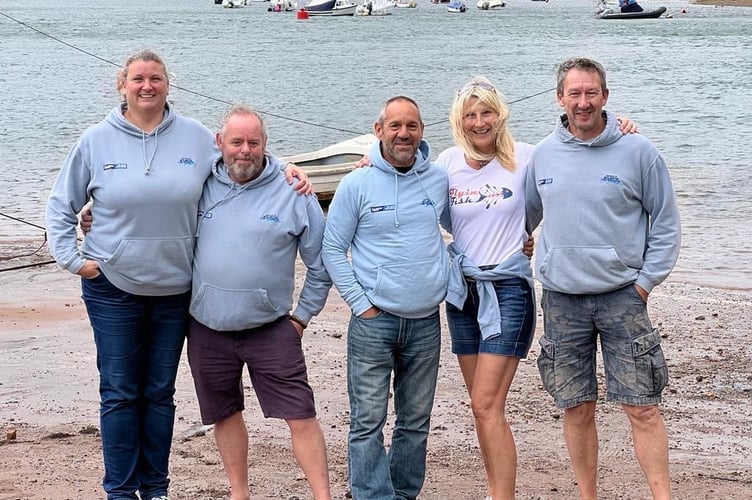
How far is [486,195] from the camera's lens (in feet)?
15.9

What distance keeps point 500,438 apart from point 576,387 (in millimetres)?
394

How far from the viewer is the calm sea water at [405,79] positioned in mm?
21266

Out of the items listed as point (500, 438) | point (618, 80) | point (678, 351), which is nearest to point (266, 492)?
point (500, 438)

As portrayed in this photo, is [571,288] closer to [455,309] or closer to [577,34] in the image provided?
[455,309]

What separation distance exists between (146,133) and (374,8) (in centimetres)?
10243

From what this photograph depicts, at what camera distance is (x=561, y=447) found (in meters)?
6.20

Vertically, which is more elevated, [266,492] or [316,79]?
[266,492]

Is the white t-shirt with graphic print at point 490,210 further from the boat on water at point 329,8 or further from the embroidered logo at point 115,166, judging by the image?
the boat on water at point 329,8

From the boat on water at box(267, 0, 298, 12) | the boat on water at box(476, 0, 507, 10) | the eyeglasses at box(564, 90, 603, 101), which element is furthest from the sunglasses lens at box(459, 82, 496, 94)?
the boat on water at box(476, 0, 507, 10)

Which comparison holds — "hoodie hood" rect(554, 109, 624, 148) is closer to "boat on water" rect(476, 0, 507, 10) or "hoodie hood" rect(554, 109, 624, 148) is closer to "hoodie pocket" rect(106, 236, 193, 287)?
"hoodie pocket" rect(106, 236, 193, 287)

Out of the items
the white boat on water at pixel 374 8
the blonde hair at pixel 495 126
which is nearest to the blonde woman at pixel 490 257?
the blonde hair at pixel 495 126

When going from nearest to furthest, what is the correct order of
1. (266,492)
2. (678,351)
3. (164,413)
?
(164,413), (266,492), (678,351)

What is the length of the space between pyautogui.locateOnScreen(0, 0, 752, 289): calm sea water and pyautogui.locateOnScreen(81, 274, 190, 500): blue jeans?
3.45 ft

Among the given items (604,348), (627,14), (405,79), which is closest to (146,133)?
(604,348)
